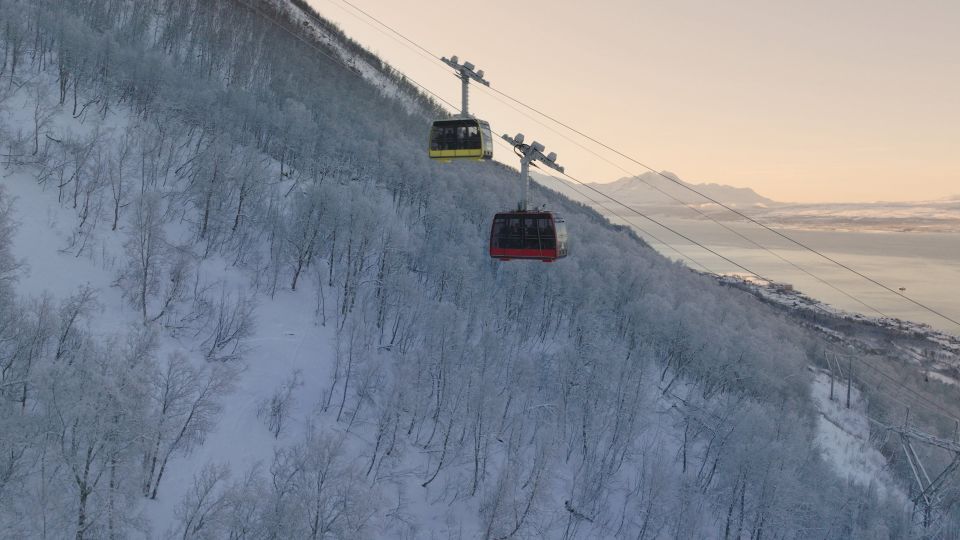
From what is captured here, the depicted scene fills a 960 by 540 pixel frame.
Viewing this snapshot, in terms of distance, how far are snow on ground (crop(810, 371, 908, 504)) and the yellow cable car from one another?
63.2 m

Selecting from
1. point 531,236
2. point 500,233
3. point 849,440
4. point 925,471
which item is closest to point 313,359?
point 500,233

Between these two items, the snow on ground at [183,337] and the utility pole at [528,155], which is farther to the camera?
the snow on ground at [183,337]


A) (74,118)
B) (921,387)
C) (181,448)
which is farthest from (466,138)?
(921,387)

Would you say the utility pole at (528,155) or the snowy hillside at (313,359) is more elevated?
the utility pole at (528,155)

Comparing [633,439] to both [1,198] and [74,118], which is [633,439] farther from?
[74,118]

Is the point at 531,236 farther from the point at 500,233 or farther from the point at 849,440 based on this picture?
the point at 849,440

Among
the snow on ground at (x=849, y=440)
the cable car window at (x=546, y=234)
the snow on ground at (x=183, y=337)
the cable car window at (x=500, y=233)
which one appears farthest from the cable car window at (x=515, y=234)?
the snow on ground at (x=849, y=440)

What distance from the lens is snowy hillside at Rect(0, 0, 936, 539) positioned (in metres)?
32.3

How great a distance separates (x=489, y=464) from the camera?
52.7m

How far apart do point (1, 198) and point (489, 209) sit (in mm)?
70154

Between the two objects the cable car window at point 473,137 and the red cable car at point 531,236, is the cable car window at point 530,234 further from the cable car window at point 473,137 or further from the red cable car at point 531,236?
the cable car window at point 473,137

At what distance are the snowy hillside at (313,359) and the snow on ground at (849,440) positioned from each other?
990 millimetres

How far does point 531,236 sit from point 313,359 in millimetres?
30588

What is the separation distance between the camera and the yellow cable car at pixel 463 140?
102ft
